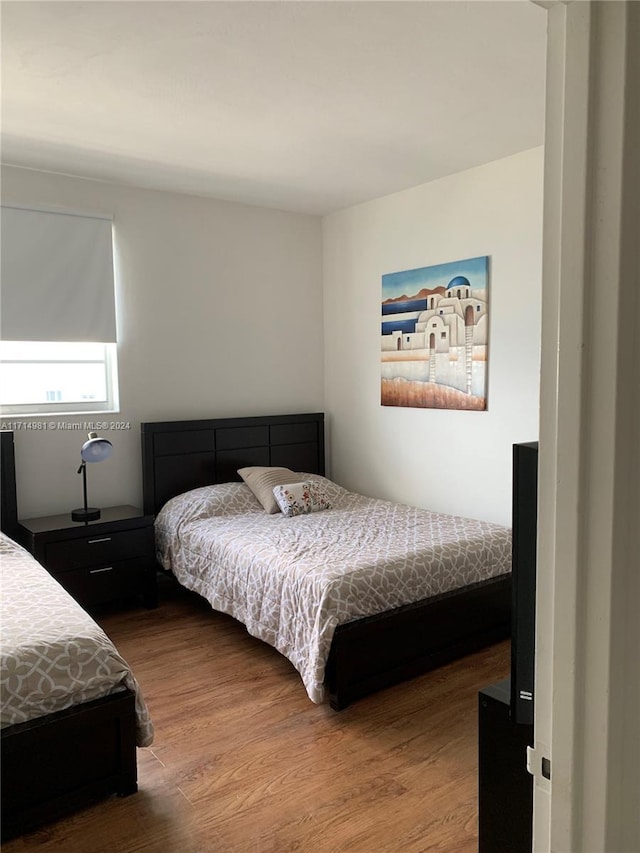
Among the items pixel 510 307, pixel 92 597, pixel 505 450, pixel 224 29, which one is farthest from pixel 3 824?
pixel 510 307

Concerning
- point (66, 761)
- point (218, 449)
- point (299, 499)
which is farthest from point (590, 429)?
point (218, 449)

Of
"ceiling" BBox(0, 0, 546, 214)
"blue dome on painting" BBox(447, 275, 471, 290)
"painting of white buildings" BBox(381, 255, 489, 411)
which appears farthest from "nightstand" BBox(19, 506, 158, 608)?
"blue dome on painting" BBox(447, 275, 471, 290)

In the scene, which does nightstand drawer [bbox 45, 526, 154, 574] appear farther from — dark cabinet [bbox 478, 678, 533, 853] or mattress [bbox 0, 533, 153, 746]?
dark cabinet [bbox 478, 678, 533, 853]

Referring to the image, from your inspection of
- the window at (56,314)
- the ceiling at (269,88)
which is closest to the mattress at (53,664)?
the window at (56,314)

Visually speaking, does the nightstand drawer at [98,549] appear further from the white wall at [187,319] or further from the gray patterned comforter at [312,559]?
the white wall at [187,319]

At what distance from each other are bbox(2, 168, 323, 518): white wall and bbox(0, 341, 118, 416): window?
0.12 meters

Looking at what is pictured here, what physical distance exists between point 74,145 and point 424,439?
2.64m

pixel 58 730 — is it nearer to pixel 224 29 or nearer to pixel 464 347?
pixel 224 29

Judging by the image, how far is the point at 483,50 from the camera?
7.70ft

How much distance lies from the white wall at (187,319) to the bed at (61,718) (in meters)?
1.79

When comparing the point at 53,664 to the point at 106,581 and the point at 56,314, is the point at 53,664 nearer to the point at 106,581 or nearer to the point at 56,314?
the point at 106,581

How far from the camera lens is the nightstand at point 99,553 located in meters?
3.48

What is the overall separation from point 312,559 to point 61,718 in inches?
50.6

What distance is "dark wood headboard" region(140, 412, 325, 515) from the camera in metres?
4.12
